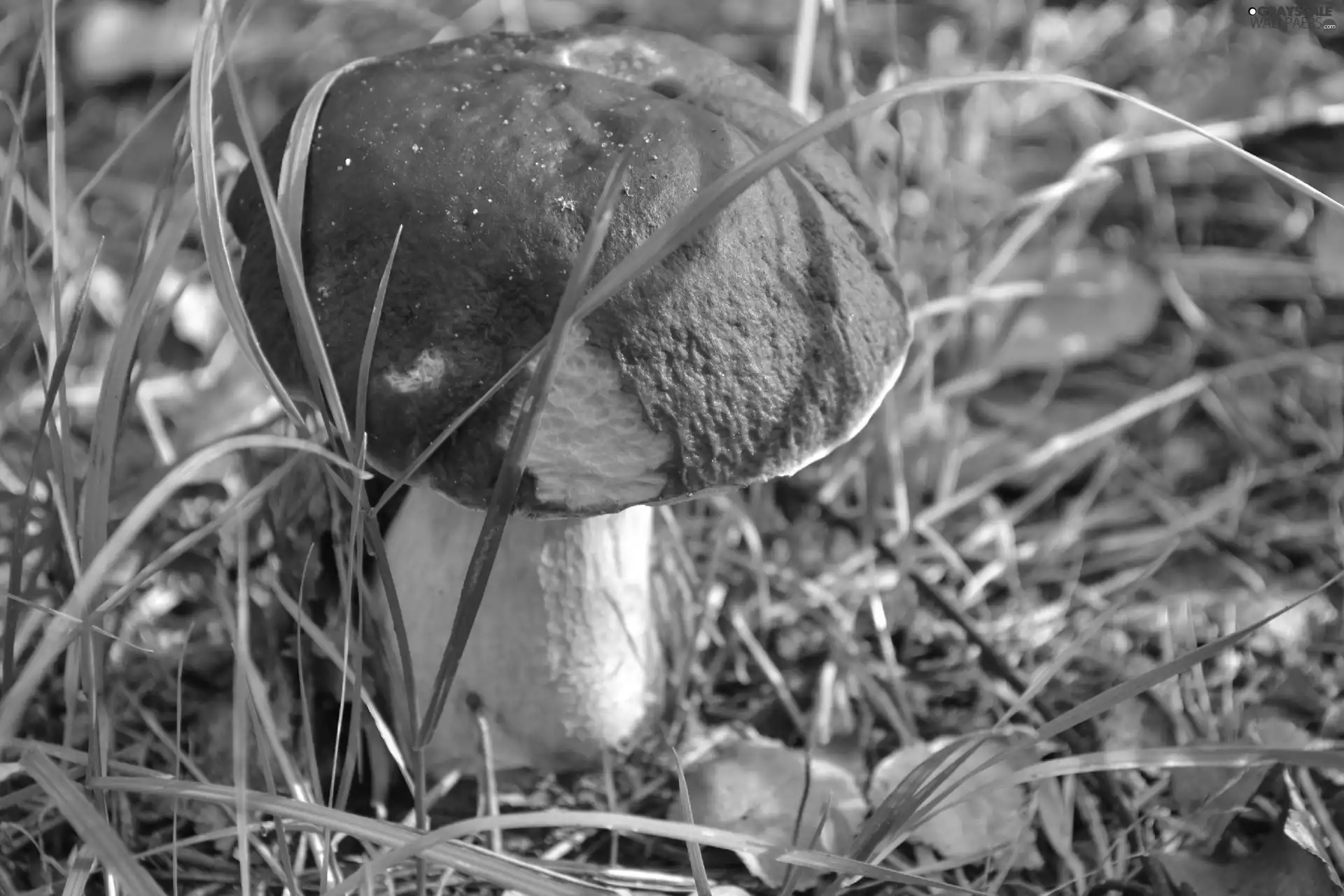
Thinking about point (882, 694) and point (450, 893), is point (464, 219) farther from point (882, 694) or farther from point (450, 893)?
point (882, 694)

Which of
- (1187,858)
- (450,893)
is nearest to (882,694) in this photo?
(1187,858)

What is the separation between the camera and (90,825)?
3.46 ft

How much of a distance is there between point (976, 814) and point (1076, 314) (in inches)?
62.4

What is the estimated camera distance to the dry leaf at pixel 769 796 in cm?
166

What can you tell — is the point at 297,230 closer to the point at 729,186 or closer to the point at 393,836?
the point at 729,186

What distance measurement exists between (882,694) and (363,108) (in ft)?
4.14

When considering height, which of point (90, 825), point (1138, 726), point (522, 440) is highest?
point (522, 440)

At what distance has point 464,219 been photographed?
4.35 feet

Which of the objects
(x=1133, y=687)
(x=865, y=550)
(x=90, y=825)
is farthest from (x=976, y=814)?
(x=90, y=825)

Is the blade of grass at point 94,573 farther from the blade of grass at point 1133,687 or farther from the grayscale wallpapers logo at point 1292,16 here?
the grayscale wallpapers logo at point 1292,16

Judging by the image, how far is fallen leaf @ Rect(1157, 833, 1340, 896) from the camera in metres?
1.53

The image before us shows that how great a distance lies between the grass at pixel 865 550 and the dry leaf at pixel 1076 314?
3 centimetres

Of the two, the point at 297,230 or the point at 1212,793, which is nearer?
the point at 297,230

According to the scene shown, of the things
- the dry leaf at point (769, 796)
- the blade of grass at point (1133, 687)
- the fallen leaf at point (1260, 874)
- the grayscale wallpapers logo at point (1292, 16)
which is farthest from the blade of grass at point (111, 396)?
the grayscale wallpapers logo at point (1292, 16)
